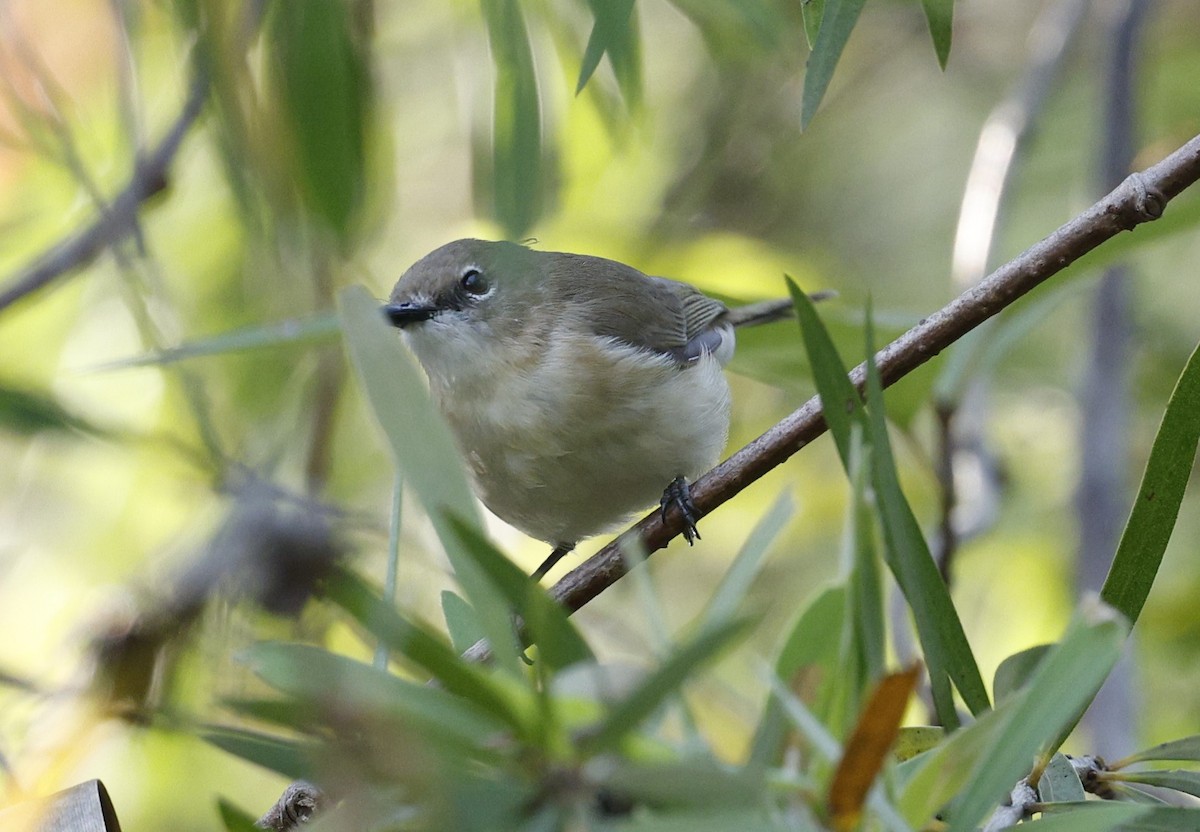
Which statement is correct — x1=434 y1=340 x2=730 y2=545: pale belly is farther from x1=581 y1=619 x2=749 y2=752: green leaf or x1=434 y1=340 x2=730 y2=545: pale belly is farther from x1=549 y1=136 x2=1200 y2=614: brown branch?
x1=581 y1=619 x2=749 y2=752: green leaf

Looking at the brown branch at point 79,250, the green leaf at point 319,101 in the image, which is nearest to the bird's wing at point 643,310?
the brown branch at point 79,250

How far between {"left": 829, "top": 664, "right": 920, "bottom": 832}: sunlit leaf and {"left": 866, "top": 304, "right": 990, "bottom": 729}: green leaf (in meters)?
0.33

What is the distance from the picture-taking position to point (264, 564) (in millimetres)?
1511

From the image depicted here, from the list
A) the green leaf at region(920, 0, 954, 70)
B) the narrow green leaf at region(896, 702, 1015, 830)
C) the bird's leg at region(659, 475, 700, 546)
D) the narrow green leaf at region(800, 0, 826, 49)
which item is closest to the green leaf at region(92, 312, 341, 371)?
the bird's leg at region(659, 475, 700, 546)

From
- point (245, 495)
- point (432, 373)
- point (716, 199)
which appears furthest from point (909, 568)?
point (716, 199)

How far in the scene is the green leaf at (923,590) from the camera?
3.46 feet

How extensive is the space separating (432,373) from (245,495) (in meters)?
0.93

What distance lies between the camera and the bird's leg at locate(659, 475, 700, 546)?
6.97 ft

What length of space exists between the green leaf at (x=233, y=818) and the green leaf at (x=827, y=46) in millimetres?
815

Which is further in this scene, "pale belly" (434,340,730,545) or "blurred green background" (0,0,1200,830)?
"pale belly" (434,340,730,545)

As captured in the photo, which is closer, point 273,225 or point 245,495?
point 273,225

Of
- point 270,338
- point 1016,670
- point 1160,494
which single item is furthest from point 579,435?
point 1160,494

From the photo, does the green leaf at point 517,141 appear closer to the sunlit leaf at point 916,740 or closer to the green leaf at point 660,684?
the sunlit leaf at point 916,740

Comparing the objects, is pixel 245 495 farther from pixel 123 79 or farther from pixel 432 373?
pixel 432 373
